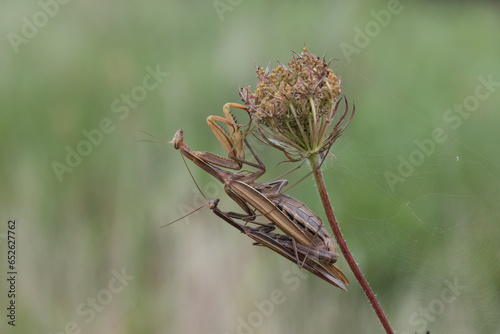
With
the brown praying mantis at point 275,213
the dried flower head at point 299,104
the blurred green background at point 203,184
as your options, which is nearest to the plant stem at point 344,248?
the dried flower head at point 299,104

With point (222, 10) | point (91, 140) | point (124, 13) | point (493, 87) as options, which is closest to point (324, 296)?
point (91, 140)

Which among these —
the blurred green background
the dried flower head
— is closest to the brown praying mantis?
the dried flower head

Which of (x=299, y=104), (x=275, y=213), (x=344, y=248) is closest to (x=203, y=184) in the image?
(x=275, y=213)

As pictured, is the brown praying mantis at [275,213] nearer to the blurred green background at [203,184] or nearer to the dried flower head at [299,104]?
the dried flower head at [299,104]

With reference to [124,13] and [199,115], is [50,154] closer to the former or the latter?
[199,115]

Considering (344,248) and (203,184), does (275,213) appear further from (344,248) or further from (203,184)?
(203,184)

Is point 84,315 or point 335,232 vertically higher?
point 84,315

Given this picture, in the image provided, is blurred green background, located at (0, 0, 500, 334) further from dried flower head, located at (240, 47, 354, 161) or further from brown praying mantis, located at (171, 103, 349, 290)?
dried flower head, located at (240, 47, 354, 161)
